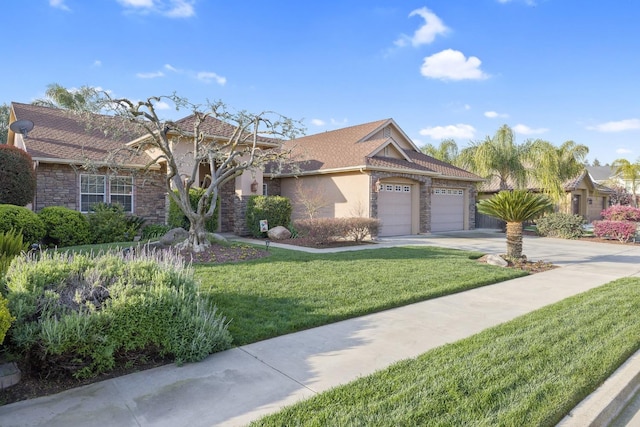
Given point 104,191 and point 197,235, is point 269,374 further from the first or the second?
point 104,191

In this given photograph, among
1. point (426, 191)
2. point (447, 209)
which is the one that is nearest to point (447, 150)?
point (447, 209)

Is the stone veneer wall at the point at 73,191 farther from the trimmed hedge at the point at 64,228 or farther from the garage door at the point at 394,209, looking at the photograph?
the garage door at the point at 394,209

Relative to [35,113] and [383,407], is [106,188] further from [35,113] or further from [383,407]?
[383,407]

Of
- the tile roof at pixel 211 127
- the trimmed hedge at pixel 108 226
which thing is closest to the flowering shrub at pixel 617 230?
the tile roof at pixel 211 127

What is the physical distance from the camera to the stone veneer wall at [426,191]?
1698 cm

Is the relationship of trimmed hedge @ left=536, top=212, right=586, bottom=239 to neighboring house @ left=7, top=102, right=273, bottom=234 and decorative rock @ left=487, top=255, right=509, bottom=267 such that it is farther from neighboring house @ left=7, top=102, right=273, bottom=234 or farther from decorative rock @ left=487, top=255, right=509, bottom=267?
neighboring house @ left=7, top=102, right=273, bottom=234

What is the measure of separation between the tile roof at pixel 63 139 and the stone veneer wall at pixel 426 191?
9.66 m

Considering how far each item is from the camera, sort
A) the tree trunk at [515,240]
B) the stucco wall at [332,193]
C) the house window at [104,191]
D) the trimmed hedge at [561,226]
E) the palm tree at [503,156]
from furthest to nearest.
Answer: the palm tree at [503,156] → the trimmed hedge at [561,226] → the stucco wall at [332,193] → the house window at [104,191] → the tree trunk at [515,240]

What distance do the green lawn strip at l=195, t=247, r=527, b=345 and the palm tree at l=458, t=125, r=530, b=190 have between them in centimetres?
1447

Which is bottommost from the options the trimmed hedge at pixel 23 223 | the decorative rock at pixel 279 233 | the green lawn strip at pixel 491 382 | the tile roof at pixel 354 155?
the green lawn strip at pixel 491 382

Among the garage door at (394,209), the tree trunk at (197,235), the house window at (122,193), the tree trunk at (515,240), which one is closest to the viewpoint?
the tree trunk at (197,235)

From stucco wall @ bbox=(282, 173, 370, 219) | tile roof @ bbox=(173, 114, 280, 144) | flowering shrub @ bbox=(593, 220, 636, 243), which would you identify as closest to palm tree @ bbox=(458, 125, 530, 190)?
flowering shrub @ bbox=(593, 220, 636, 243)

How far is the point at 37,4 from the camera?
9.80 metres

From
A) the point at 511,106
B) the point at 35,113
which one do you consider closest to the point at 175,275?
the point at 35,113
